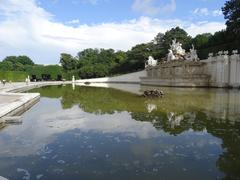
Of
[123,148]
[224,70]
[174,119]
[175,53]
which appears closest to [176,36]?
[175,53]

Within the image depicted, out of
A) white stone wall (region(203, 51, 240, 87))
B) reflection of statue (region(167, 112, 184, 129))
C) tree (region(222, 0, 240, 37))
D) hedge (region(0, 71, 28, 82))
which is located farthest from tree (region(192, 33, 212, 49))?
reflection of statue (region(167, 112, 184, 129))

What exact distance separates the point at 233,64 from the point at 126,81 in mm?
31938

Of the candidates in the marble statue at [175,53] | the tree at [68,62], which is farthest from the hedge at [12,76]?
the marble statue at [175,53]

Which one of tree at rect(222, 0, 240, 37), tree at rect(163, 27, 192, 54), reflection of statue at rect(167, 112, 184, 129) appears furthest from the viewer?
tree at rect(163, 27, 192, 54)

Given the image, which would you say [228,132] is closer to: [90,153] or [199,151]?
[199,151]

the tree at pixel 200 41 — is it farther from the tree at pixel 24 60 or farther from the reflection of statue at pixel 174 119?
the tree at pixel 24 60

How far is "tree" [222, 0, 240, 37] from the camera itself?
35.9 metres

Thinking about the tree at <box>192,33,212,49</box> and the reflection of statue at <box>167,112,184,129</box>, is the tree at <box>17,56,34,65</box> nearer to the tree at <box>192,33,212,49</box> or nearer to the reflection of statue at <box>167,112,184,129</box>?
the tree at <box>192,33,212,49</box>

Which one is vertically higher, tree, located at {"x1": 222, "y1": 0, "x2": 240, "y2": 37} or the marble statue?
tree, located at {"x1": 222, "y1": 0, "x2": 240, "y2": 37}

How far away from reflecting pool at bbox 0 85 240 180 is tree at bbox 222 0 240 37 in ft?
84.4

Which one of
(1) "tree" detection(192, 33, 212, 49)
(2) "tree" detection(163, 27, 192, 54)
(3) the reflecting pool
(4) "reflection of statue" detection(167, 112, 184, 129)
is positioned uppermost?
(2) "tree" detection(163, 27, 192, 54)

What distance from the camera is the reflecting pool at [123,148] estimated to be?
20.4ft

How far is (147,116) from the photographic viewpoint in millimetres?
13047

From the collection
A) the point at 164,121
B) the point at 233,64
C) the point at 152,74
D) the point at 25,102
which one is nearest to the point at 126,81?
the point at 152,74
